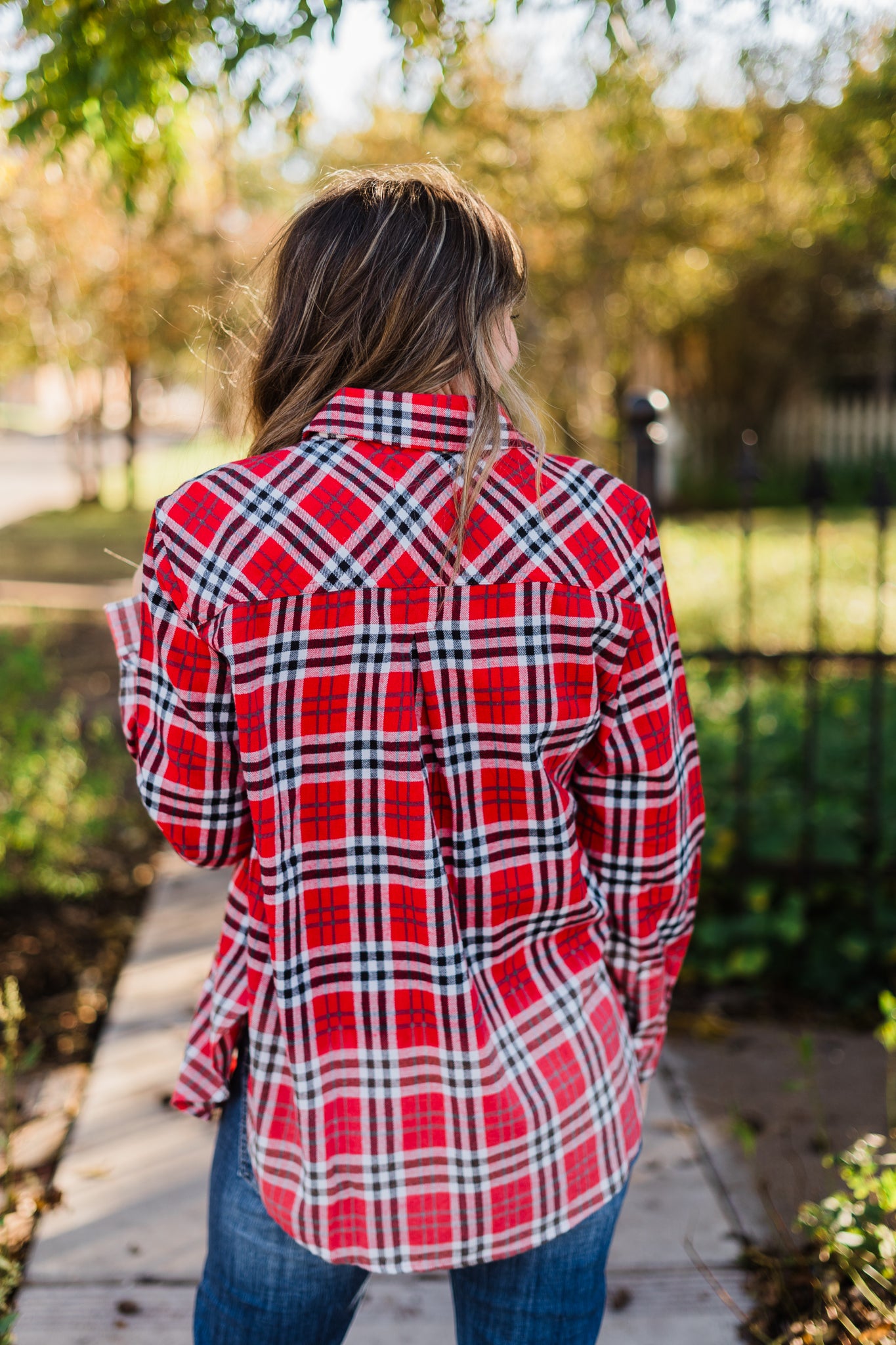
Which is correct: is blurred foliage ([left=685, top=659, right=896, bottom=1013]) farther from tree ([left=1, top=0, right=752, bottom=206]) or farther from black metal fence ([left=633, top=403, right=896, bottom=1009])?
tree ([left=1, top=0, right=752, bottom=206])

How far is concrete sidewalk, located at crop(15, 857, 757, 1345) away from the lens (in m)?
2.04

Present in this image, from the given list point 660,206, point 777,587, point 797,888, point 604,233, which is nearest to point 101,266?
point 604,233

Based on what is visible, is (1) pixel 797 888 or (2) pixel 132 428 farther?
(2) pixel 132 428

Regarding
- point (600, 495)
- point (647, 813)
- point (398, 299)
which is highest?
point (398, 299)

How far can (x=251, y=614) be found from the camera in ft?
3.61

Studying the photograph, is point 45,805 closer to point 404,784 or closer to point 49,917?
point 49,917

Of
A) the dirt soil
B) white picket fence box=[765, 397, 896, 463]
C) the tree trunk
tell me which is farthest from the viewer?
white picket fence box=[765, 397, 896, 463]

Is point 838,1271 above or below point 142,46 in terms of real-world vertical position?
below

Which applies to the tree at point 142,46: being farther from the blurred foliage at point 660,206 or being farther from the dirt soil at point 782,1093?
the dirt soil at point 782,1093

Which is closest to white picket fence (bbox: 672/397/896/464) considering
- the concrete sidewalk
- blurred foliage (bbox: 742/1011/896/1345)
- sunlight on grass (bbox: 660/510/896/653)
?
sunlight on grass (bbox: 660/510/896/653)

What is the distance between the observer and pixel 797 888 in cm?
328

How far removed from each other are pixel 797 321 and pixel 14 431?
26.9m

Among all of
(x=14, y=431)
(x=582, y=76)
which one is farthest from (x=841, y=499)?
(x=14, y=431)

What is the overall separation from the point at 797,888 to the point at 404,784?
2.45 meters
